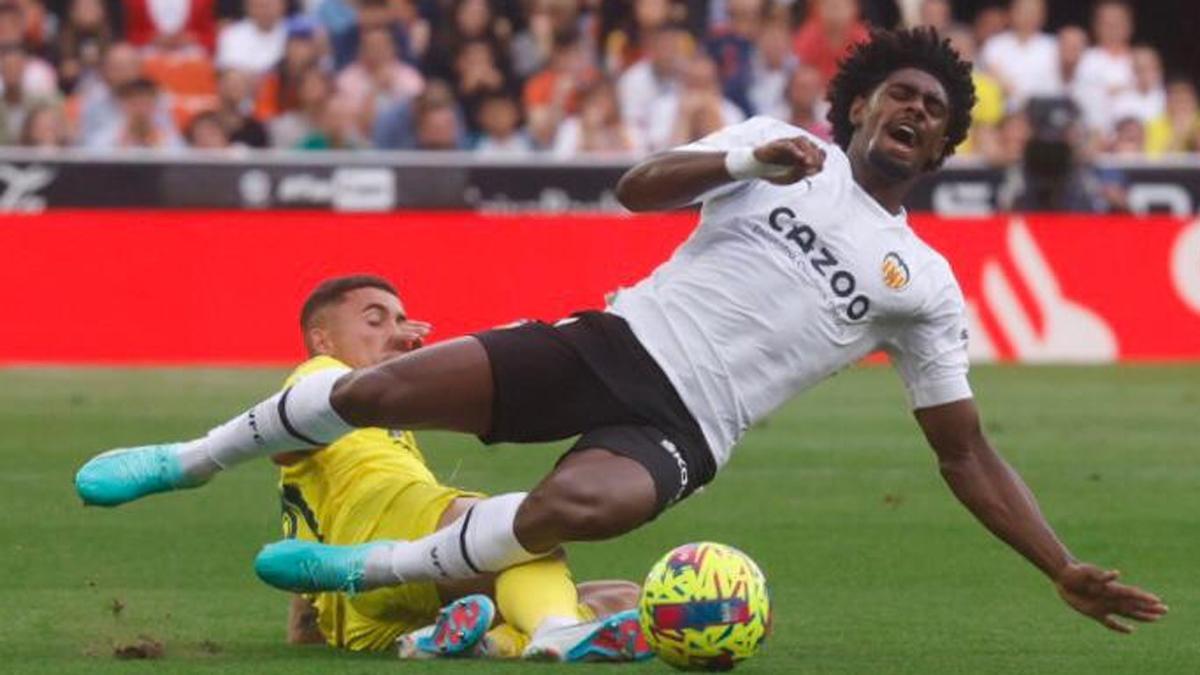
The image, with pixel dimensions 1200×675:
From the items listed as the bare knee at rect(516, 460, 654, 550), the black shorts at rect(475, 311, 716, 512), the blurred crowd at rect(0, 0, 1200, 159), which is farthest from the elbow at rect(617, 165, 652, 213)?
the blurred crowd at rect(0, 0, 1200, 159)

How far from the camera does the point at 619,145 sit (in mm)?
23891

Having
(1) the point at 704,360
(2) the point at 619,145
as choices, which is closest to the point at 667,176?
(1) the point at 704,360

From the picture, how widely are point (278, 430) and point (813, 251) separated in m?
1.74

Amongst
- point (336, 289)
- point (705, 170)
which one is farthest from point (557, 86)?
point (705, 170)

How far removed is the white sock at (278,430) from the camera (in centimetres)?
859

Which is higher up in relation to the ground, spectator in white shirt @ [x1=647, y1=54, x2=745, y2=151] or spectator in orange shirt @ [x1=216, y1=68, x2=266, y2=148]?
spectator in orange shirt @ [x1=216, y1=68, x2=266, y2=148]

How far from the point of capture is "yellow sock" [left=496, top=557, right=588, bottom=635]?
847cm

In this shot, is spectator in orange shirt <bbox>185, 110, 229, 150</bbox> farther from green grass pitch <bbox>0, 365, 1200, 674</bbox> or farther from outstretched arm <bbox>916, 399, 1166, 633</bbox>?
outstretched arm <bbox>916, 399, 1166, 633</bbox>

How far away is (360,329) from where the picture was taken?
31.0ft

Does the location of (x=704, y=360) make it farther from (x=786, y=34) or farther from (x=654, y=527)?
(x=786, y=34)

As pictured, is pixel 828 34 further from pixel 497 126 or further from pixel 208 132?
pixel 208 132

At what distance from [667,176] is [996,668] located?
1.79 m

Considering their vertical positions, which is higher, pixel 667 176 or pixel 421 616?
pixel 667 176

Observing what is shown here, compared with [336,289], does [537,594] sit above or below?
below
